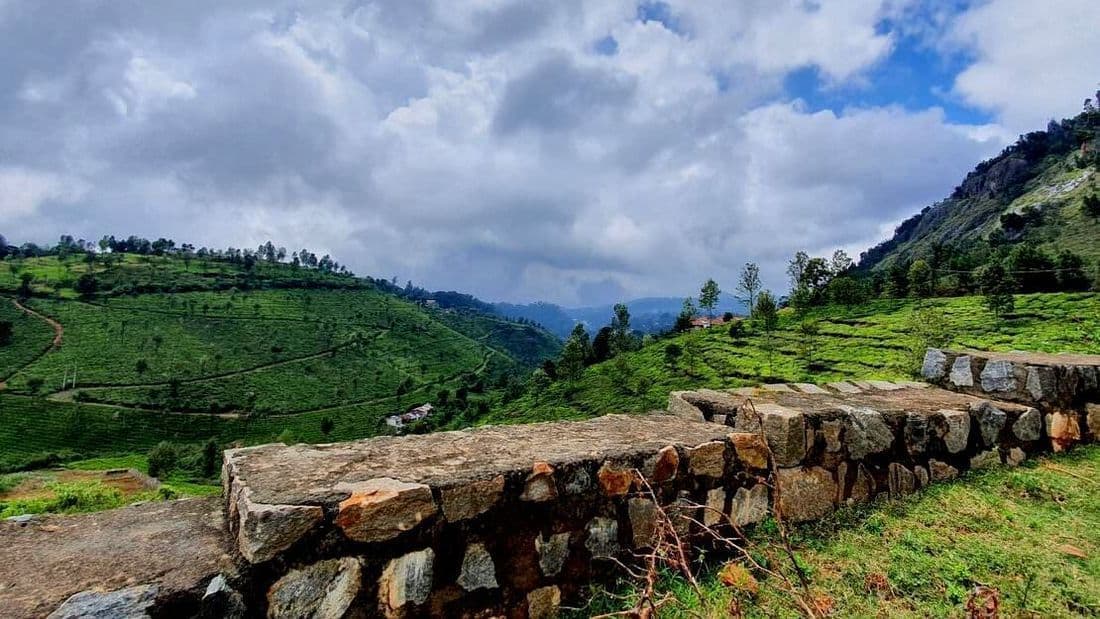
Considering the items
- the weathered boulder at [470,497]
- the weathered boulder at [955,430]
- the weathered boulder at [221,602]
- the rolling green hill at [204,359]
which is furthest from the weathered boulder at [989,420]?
the rolling green hill at [204,359]

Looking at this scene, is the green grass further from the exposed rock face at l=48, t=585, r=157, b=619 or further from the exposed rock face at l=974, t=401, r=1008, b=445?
the exposed rock face at l=48, t=585, r=157, b=619

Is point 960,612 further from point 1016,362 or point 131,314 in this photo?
point 131,314

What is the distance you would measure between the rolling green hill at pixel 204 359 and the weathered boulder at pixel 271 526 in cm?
6173

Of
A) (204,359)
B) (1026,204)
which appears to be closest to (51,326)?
(204,359)

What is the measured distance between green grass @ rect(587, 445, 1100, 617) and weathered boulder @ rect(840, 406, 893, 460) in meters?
0.42

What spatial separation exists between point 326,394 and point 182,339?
26.6 meters

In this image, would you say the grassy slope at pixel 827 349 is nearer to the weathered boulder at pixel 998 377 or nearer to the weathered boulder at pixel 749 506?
the weathered boulder at pixel 998 377

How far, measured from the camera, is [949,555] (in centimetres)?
346

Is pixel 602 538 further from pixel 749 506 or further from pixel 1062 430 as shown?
pixel 1062 430

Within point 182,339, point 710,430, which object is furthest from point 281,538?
point 182,339

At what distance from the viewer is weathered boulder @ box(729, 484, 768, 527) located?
3.70 m

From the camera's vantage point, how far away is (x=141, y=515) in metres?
2.79

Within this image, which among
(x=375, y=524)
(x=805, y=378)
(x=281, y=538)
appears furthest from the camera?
(x=805, y=378)

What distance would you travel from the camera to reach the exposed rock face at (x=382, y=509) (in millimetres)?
2412
